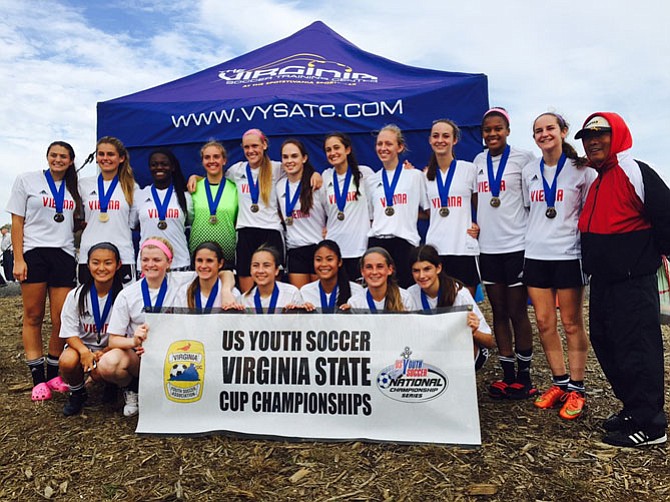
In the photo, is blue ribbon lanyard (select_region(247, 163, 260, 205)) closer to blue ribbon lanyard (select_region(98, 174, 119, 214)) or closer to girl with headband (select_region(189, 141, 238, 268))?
girl with headband (select_region(189, 141, 238, 268))

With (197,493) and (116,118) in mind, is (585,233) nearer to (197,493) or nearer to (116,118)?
(197,493)

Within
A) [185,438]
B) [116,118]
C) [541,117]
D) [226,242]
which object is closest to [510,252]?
[541,117]

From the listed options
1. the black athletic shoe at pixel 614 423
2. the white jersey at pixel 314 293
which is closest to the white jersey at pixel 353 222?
the white jersey at pixel 314 293

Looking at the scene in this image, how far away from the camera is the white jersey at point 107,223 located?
456cm

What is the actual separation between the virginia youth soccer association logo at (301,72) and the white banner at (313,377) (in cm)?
346

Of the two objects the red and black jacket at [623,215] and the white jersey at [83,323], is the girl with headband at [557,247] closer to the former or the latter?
the red and black jacket at [623,215]

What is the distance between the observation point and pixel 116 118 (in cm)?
588

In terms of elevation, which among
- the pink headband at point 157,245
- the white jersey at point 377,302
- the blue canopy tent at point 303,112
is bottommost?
the white jersey at point 377,302

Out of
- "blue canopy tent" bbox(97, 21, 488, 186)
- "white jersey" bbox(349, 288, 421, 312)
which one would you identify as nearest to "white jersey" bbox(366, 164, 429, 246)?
"white jersey" bbox(349, 288, 421, 312)

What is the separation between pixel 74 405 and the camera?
4.07 metres

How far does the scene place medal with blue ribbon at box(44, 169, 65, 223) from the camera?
4.50 m

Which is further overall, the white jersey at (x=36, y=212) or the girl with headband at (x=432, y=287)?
the white jersey at (x=36, y=212)

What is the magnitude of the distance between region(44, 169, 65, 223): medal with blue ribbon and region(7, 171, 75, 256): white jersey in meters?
0.02

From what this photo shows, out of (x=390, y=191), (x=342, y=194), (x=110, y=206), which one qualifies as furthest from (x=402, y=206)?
(x=110, y=206)
